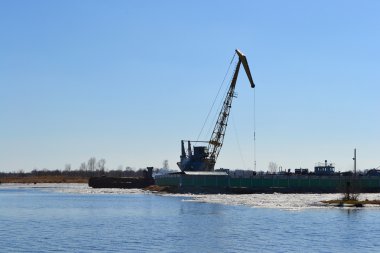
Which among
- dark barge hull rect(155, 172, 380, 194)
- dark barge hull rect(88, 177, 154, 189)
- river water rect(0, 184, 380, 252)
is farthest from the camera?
dark barge hull rect(88, 177, 154, 189)

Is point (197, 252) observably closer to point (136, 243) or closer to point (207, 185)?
point (136, 243)

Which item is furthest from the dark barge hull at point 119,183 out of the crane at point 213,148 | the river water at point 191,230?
the river water at point 191,230

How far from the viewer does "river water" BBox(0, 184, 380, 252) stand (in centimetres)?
4575

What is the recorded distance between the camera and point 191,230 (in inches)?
2249

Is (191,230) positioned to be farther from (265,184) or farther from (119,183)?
(119,183)

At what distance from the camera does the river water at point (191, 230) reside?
45750 millimetres

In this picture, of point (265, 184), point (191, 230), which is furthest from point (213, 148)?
point (191, 230)

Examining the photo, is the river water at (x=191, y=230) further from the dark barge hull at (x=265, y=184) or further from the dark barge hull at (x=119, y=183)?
the dark barge hull at (x=119, y=183)

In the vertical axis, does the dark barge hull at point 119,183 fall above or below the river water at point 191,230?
above

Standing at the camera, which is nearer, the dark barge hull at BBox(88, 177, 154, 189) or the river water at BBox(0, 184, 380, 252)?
the river water at BBox(0, 184, 380, 252)

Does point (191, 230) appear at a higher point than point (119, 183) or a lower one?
lower

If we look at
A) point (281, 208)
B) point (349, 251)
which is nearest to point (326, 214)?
point (281, 208)

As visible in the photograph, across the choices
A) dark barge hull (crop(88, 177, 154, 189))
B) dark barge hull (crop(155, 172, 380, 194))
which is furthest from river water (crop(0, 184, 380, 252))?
dark barge hull (crop(88, 177, 154, 189))

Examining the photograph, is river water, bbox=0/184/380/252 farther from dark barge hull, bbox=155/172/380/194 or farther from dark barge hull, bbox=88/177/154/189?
dark barge hull, bbox=88/177/154/189
